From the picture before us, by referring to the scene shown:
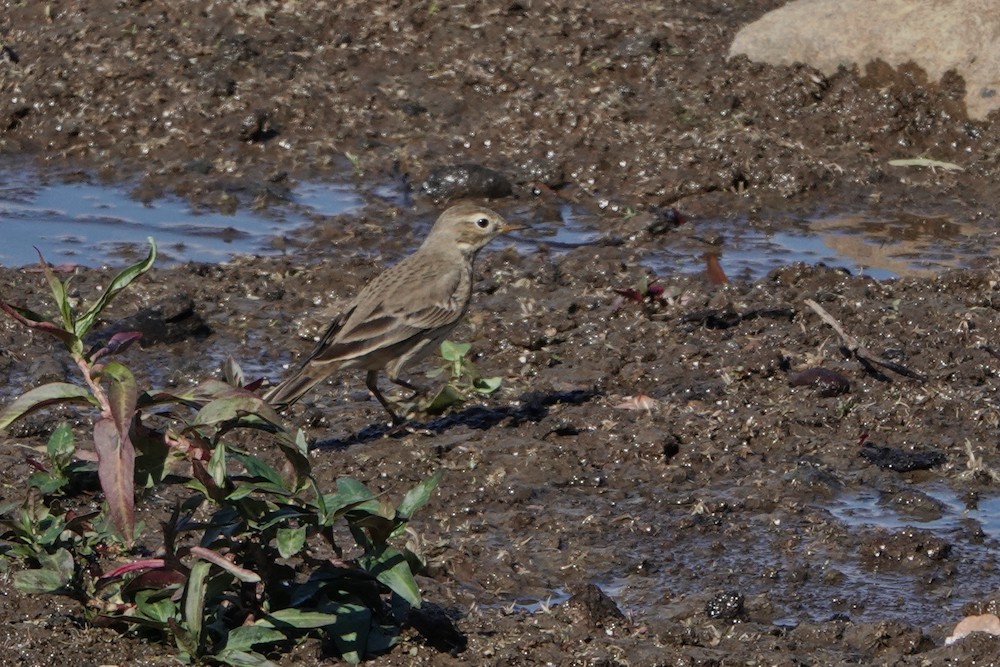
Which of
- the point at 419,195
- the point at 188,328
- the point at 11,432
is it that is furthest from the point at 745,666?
the point at 419,195

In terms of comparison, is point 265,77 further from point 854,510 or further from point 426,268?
point 854,510

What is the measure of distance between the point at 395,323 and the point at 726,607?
288cm

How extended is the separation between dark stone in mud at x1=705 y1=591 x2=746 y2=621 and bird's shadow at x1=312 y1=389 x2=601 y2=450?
217 cm

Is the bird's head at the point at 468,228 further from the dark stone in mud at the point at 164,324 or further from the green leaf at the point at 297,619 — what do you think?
the green leaf at the point at 297,619

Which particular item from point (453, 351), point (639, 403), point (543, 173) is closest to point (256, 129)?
point (543, 173)

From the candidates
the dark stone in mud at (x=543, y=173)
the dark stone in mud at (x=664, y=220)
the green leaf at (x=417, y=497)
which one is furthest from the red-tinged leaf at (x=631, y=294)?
the green leaf at (x=417, y=497)

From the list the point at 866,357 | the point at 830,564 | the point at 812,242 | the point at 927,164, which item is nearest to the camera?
the point at 830,564

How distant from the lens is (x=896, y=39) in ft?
42.0

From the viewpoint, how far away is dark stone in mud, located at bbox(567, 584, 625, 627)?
580 centimetres

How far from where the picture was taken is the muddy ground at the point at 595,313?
642 centimetres

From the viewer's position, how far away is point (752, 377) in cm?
864

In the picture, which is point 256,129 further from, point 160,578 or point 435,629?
point 160,578

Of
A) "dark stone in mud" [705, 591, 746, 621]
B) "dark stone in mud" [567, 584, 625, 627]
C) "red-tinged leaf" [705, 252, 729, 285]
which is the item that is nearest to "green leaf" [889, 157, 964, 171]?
"red-tinged leaf" [705, 252, 729, 285]

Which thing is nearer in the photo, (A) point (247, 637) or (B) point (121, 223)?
(A) point (247, 637)
